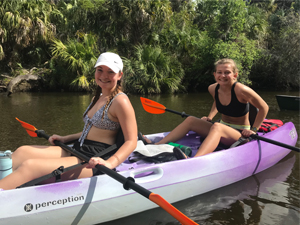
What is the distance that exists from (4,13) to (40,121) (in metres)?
10.5

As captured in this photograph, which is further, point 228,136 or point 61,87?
point 61,87

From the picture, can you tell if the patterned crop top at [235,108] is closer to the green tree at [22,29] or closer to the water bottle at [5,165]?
the water bottle at [5,165]

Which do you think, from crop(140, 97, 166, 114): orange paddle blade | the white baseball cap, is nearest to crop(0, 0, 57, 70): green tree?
crop(140, 97, 166, 114): orange paddle blade

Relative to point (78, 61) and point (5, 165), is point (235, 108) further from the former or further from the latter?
point (78, 61)

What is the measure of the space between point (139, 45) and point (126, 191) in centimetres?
1494

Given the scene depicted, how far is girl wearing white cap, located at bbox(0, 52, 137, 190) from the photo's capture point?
2.49 metres

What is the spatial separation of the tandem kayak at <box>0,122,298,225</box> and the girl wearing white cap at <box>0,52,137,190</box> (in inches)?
6.1

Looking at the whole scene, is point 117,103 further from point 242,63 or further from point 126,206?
point 242,63

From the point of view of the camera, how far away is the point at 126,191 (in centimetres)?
289

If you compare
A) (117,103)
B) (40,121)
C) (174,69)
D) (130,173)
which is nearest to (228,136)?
(130,173)

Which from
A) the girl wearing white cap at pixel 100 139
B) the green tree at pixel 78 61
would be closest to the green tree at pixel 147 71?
the green tree at pixel 78 61

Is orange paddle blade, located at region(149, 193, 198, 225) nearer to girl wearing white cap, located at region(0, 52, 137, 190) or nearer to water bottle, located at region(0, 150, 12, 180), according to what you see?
girl wearing white cap, located at region(0, 52, 137, 190)

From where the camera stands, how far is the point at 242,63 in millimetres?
18000

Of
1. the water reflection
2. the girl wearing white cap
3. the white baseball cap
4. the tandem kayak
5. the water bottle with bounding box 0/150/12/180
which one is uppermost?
the white baseball cap
